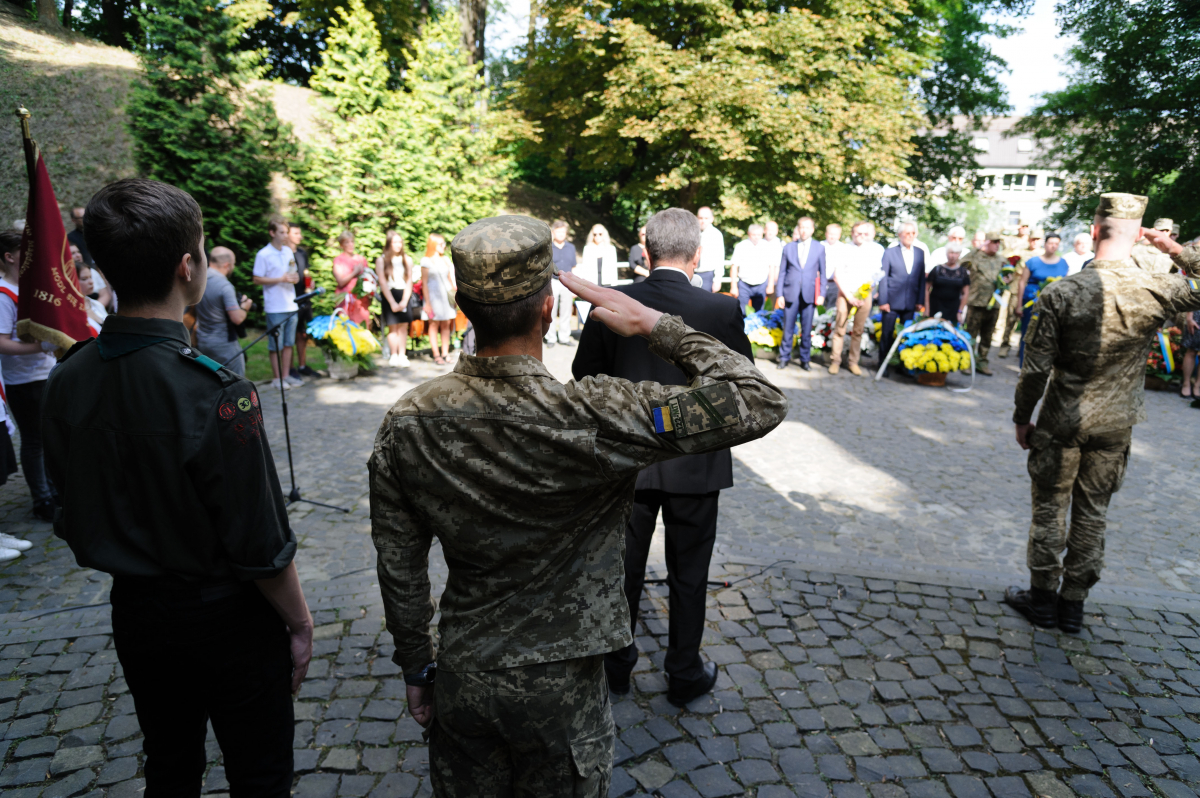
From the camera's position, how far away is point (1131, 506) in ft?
21.5

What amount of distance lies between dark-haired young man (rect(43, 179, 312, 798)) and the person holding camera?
17.7 ft

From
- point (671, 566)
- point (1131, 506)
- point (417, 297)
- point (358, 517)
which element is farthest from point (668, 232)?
point (417, 297)

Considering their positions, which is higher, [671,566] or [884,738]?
[671,566]

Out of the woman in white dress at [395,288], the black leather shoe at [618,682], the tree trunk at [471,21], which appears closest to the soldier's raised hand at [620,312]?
the black leather shoe at [618,682]

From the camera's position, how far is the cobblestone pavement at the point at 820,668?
10.2 ft

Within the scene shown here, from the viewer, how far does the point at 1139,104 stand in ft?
62.4

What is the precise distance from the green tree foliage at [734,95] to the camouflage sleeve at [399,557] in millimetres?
16392

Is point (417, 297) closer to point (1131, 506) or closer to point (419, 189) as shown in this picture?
point (419, 189)

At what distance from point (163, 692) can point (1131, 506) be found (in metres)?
7.62

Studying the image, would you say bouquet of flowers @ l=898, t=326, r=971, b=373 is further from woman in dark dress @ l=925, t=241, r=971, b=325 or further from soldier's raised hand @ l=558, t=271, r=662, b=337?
soldier's raised hand @ l=558, t=271, r=662, b=337

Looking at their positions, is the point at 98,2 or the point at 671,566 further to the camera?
the point at 98,2

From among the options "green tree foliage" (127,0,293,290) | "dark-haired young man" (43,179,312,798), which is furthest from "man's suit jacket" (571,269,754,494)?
"green tree foliage" (127,0,293,290)

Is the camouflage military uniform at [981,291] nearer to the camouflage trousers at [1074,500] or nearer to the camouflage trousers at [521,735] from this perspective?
the camouflage trousers at [1074,500]

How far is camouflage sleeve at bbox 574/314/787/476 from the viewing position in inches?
65.4
